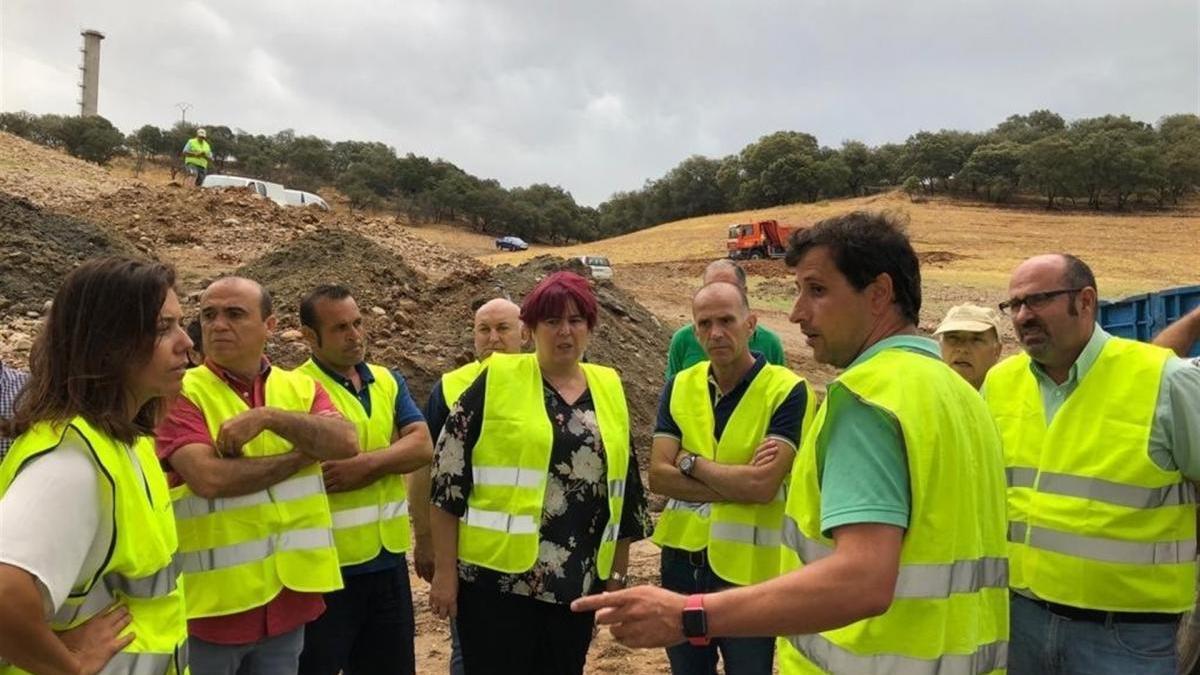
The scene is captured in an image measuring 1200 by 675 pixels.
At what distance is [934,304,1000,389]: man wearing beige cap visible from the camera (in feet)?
13.0

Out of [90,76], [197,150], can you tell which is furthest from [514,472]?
[90,76]

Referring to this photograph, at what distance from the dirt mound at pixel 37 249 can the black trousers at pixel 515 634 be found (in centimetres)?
1052

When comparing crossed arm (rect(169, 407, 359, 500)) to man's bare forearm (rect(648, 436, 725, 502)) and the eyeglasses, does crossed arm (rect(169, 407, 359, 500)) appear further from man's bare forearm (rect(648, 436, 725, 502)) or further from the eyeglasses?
the eyeglasses

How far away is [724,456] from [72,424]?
2235 mm

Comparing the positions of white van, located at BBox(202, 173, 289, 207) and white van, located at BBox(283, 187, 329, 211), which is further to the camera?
white van, located at BBox(283, 187, 329, 211)

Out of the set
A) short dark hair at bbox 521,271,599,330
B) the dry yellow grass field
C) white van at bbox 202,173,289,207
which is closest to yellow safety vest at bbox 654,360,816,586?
short dark hair at bbox 521,271,599,330

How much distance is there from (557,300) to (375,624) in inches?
64.7

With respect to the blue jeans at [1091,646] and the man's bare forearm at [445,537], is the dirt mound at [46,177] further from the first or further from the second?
the blue jeans at [1091,646]

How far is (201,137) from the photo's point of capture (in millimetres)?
25547

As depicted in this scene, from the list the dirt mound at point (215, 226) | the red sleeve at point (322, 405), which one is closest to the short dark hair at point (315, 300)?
the red sleeve at point (322, 405)

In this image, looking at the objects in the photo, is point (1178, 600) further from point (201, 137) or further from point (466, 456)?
point (201, 137)

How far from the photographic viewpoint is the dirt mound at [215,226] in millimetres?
17750

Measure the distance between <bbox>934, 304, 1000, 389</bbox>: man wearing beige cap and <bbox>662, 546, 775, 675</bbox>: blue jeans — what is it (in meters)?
1.57

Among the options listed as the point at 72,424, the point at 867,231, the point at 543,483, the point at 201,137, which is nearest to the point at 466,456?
the point at 543,483
